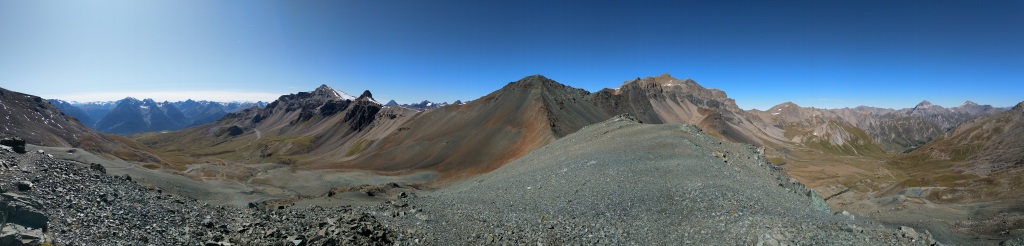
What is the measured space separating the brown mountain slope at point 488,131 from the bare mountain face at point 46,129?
71.6 metres

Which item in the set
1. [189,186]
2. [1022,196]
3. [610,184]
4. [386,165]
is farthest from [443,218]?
[1022,196]

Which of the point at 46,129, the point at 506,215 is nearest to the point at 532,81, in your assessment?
the point at 506,215

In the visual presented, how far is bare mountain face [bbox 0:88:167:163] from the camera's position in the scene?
11712cm

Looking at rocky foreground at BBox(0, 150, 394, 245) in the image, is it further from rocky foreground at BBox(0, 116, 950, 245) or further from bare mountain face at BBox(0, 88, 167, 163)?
bare mountain face at BBox(0, 88, 167, 163)

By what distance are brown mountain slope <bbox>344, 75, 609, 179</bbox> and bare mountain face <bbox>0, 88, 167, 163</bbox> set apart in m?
71.6

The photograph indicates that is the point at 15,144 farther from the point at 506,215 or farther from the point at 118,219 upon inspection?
the point at 506,215

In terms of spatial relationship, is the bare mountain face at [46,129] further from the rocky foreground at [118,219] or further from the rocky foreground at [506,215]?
the rocky foreground at [506,215]

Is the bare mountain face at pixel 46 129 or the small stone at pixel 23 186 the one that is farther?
the bare mountain face at pixel 46 129

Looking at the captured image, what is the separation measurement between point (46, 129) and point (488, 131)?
13453 cm

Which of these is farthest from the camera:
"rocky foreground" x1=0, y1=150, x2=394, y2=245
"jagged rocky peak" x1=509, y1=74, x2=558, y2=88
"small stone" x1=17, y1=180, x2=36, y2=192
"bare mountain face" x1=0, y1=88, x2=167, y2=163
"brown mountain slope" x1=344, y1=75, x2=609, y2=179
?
"jagged rocky peak" x1=509, y1=74, x2=558, y2=88

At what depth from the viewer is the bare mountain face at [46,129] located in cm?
11712

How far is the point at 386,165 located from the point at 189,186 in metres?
46.6

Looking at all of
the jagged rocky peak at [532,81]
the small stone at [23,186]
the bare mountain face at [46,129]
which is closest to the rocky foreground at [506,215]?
the small stone at [23,186]

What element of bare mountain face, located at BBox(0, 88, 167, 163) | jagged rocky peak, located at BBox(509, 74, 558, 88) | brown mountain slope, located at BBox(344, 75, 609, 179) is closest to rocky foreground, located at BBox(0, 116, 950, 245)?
brown mountain slope, located at BBox(344, 75, 609, 179)
